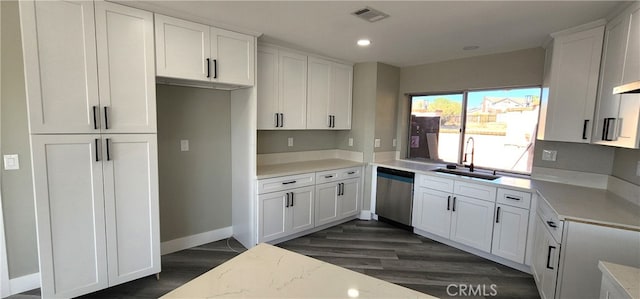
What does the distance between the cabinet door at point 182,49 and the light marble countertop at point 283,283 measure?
1976mm

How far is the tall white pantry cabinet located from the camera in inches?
76.3

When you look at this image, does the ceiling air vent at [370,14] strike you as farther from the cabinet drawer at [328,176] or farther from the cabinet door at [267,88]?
the cabinet drawer at [328,176]

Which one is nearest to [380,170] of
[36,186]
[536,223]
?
[536,223]

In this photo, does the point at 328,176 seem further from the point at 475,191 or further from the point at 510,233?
the point at 510,233

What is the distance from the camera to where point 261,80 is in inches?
130

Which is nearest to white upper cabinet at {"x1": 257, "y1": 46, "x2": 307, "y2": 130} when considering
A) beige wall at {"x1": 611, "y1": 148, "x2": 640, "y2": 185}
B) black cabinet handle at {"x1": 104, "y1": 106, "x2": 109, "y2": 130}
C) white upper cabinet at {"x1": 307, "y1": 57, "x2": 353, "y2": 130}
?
white upper cabinet at {"x1": 307, "y1": 57, "x2": 353, "y2": 130}

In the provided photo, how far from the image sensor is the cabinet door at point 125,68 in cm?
213

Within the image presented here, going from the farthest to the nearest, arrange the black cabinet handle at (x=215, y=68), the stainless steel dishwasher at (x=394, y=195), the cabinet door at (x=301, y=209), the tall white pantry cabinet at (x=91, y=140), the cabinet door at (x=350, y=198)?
the cabinet door at (x=350, y=198) < the stainless steel dishwasher at (x=394, y=195) < the cabinet door at (x=301, y=209) < the black cabinet handle at (x=215, y=68) < the tall white pantry cabinet at (x=91, y=140)

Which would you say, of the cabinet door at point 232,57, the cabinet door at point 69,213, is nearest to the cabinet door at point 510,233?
the cabinet door at point 232,57

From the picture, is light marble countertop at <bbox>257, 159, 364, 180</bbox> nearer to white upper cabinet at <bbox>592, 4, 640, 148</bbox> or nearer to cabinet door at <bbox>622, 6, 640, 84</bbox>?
white upper cabinet at <bbox>592, 4, 640, 148</bbox>

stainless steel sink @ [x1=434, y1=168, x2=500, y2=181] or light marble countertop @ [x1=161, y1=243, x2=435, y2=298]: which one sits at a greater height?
stainless steel sink @ [x1=434, y1=168, x2=500, y2=181]

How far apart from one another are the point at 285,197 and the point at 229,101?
133cm

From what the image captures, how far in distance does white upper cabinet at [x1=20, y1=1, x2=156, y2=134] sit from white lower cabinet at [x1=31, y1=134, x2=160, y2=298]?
0.46ft

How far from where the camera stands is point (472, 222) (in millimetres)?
3168
